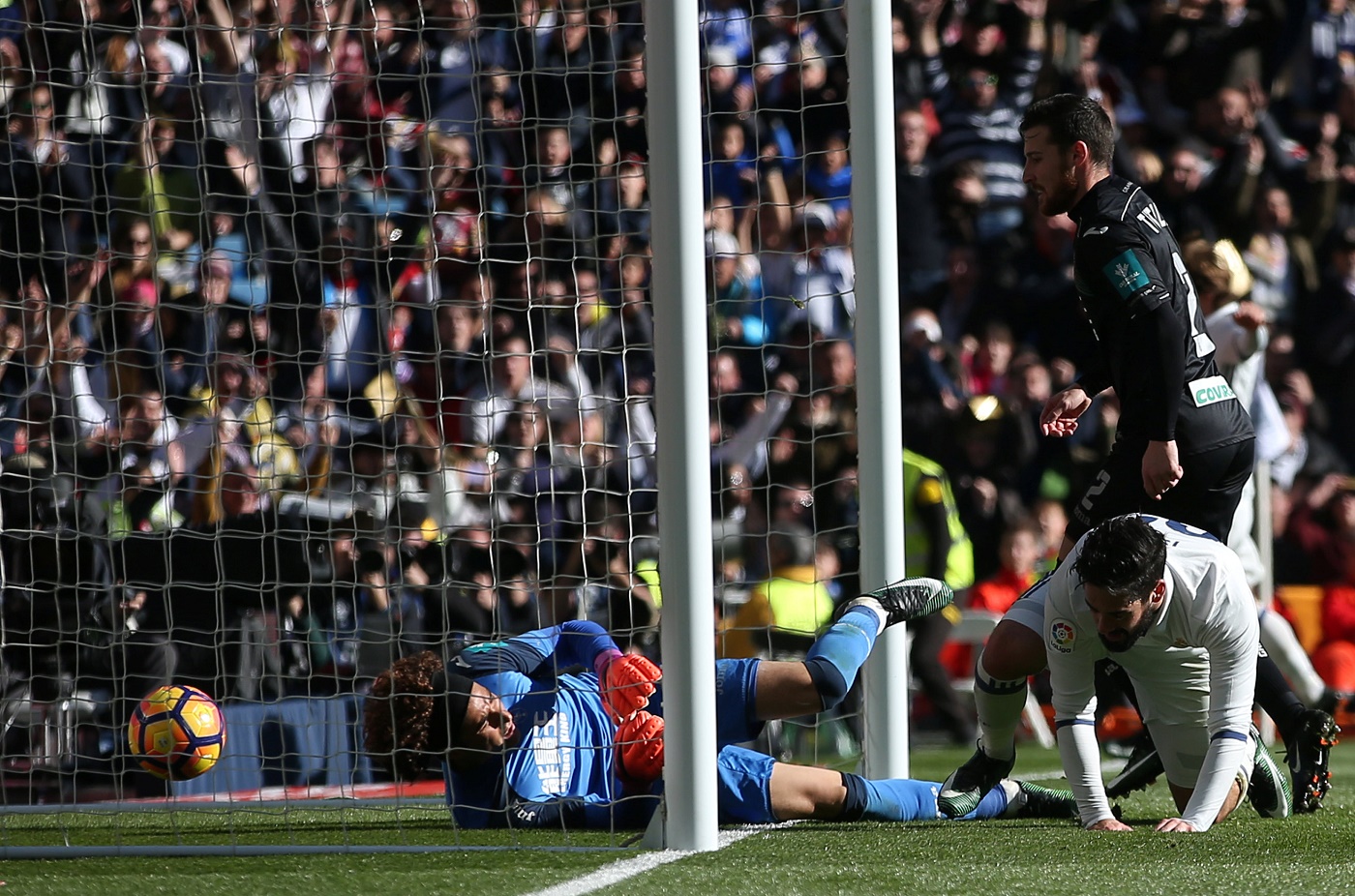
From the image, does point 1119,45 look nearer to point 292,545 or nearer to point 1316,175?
point 1316,175

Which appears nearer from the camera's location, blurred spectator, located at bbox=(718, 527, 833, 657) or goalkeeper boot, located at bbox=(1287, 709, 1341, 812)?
goalkeeper boot, located at bbox=(1287, 709, 1341, 812)

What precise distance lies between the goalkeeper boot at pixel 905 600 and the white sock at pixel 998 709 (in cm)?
33

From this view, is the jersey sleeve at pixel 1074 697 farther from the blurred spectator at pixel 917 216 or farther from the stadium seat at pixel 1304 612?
the blurred spectator at pixel 917 216

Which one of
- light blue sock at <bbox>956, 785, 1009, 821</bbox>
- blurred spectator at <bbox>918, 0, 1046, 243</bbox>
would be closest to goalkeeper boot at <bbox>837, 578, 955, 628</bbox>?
light blue sock at <bbox>956, 785, 1009, 821</bbox>

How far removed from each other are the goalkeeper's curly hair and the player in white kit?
1.60 m

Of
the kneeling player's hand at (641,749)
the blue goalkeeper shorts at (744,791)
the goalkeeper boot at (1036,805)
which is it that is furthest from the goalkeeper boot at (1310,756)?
the kneeling player's hand at (641,749)

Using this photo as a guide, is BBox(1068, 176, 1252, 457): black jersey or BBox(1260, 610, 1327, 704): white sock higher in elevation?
BBox(1068, 176, 1252, 457): black jersey

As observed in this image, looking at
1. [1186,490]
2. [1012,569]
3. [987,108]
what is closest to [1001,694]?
[1186,490]

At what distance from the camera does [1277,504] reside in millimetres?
8734

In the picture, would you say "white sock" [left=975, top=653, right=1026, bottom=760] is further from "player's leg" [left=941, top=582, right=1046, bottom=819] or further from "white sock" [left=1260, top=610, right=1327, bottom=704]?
"white sock" [left=1260, top=610, right=1327, bottom=704]

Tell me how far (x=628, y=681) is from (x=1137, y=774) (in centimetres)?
142

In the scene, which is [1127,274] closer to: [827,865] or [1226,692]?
[1226,692]

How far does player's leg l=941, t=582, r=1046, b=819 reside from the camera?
13.2 feet

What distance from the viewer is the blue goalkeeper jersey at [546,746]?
13.6 ft
